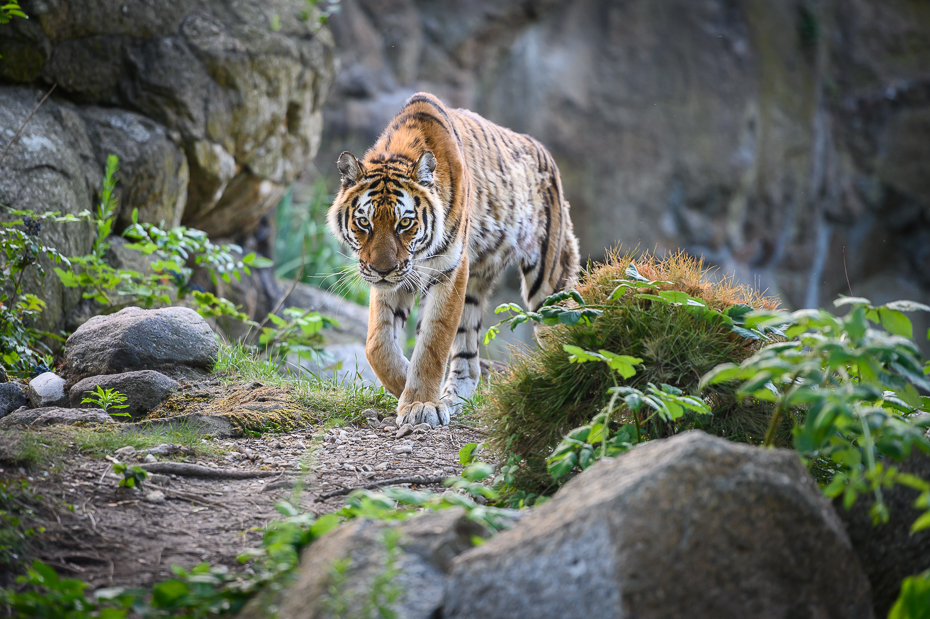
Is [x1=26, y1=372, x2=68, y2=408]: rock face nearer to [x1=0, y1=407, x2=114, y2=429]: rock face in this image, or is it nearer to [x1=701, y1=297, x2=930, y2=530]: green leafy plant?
[x1=0, y1=407, x2=114, y2=429]: rock face

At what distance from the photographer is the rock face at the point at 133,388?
11.0ft

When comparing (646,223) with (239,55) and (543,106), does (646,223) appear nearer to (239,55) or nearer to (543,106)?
(543,106)

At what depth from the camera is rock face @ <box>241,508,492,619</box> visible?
5.22 feet

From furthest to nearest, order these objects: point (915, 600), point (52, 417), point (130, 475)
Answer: point (52, 417) < point (130, 475) < point (915, 600)

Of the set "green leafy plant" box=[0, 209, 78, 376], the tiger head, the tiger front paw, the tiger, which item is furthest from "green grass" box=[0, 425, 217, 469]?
the tiger head

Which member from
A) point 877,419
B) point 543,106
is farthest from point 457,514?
point 543,106

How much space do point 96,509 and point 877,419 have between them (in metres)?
2.14

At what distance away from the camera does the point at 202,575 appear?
5.49 feet

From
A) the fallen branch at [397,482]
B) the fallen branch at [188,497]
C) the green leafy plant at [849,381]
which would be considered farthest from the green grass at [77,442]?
the green leafy plant at [849,381]

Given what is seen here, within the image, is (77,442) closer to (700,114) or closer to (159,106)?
(159,106)

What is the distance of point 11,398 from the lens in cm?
A: 319

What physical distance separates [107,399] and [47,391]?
1.39ft

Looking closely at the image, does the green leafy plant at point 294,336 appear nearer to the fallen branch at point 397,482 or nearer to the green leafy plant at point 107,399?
the green leafy plant at point 107,399

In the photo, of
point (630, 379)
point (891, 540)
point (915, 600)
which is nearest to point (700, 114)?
point (630, 379)
